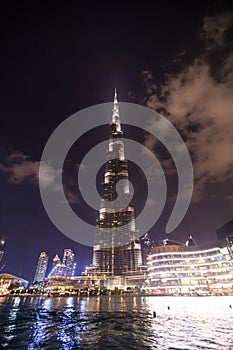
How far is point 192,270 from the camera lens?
115 meters

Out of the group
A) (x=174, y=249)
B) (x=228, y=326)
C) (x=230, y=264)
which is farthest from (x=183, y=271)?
(x=228, y=326)

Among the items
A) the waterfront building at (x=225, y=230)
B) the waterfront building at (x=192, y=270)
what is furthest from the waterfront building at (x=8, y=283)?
the waterfront building at (x=225, y=230)

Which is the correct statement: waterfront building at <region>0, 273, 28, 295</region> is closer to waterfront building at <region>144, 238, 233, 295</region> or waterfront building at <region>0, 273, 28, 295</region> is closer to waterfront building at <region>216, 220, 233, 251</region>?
Result: waterfront building at <region>144, 238, 233, 295</region>

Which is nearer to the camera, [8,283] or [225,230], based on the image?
[225,230]

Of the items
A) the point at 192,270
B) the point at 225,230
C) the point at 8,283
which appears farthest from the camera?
the point at 8,283

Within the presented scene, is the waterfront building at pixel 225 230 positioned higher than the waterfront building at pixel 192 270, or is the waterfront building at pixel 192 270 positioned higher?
the waterfront building at pixel 225 230

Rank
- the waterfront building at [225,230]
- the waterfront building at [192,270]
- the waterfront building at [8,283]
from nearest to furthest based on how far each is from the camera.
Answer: the waterfront building at [192,270] < the waterfront building at [225,230] < the waterfront building at [8,283]

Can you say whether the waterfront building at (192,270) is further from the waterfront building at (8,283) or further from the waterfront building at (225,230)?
the waterfront building at (8,283)

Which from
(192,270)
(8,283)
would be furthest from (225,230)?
(8,283)

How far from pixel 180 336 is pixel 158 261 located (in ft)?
367

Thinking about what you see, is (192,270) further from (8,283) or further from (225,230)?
(8,283)

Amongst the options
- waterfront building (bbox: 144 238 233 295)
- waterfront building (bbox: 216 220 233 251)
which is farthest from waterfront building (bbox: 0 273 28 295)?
waterfront building (bbox: 216 220 233 251)

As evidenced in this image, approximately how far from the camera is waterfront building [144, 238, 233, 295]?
10412 centimetres

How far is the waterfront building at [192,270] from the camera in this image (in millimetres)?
104125
